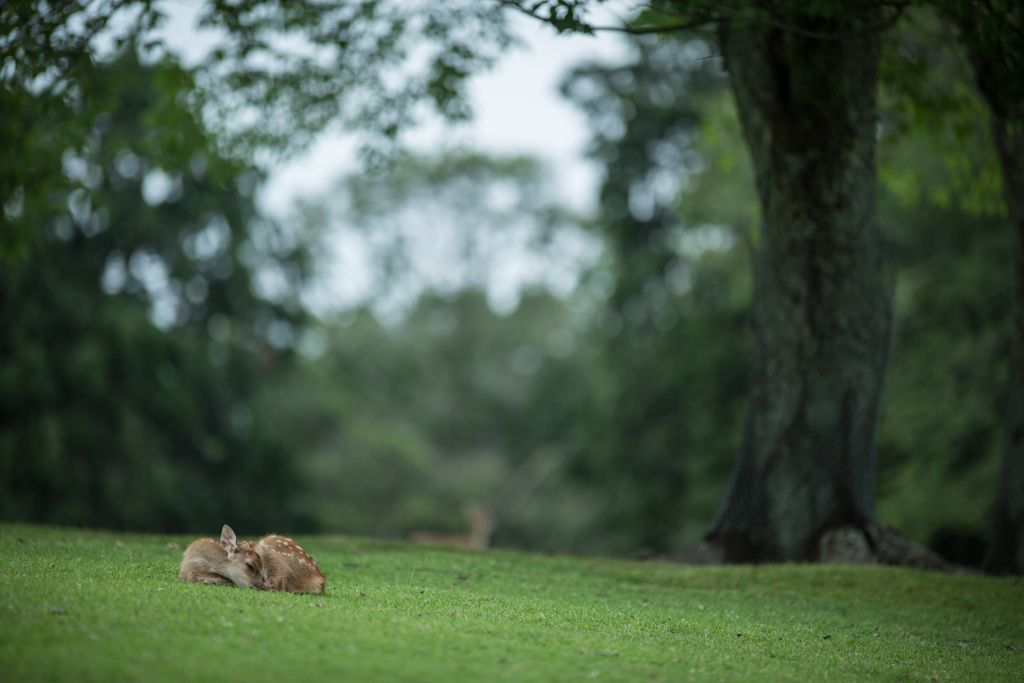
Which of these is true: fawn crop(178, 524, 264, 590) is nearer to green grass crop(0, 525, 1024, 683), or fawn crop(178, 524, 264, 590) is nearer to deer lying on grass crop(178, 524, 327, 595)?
deer lying on grass crop(178, 524, 327, 595)

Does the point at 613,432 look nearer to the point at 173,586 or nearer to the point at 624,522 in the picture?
the point at 624,522

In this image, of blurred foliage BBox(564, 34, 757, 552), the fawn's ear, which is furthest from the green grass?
blurred foliage BBox(564, 34, 757, 552)

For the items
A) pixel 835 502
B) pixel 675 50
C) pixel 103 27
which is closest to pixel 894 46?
pixel 835 502

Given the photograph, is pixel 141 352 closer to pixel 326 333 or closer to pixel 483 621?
pixel 326 333

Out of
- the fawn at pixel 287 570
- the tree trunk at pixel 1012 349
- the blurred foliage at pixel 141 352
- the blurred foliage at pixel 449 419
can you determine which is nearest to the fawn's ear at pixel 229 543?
the fawn at pixel 287 570

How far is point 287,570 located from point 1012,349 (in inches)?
303

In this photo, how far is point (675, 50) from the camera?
70.6 ft

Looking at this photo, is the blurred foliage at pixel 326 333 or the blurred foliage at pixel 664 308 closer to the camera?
the blurred foliage at pixel 326 333

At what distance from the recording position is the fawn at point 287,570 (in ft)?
17.8

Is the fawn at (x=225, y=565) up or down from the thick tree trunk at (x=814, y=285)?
down

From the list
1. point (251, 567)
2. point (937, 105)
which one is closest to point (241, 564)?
point (251, 567)

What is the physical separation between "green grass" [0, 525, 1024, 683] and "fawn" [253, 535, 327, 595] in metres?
0.14

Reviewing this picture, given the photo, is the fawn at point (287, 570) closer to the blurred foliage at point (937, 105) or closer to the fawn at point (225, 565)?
the fawn at point (225, 565)

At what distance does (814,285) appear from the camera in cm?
938
